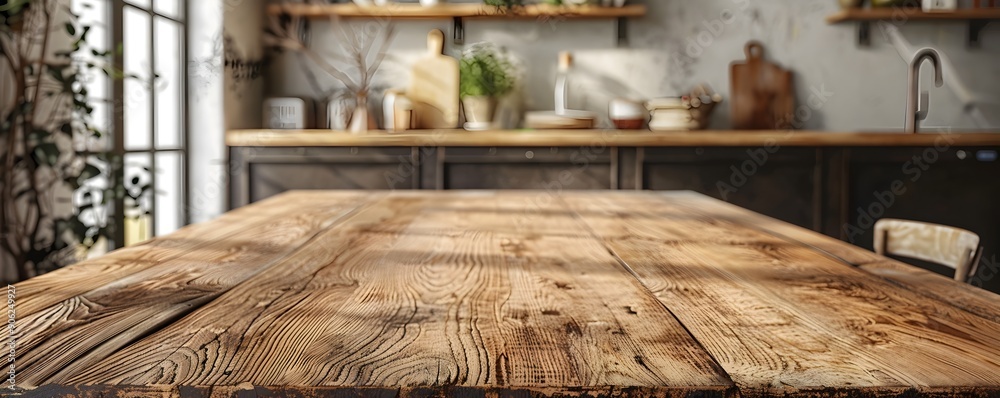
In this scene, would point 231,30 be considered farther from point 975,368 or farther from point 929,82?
point 975,368

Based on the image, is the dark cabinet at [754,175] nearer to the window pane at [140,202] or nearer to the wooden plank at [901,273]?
the window pane at [140,202]

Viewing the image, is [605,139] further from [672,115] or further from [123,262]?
[123,262]

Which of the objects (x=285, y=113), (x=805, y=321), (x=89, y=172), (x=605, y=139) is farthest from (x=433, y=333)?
(x=285, y=113)

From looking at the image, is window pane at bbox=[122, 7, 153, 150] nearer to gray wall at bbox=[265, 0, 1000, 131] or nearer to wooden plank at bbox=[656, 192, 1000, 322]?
gray wall at bbox=[265, 0, 1000, 131]

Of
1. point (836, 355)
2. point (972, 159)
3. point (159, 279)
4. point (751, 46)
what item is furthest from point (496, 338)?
point (751, 46)

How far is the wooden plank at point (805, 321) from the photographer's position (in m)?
0.67

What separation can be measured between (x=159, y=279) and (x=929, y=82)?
423 cm

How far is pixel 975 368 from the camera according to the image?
69 centimetres

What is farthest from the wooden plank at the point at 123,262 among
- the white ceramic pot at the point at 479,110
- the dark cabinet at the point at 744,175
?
Answer: the white ceramic pot at the point at 479,110

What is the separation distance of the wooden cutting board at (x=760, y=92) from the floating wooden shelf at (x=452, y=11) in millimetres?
597

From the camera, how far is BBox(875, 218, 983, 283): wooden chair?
58.9 inches

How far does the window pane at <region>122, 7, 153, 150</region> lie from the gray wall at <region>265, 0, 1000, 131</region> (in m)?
1.10

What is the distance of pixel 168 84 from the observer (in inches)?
147

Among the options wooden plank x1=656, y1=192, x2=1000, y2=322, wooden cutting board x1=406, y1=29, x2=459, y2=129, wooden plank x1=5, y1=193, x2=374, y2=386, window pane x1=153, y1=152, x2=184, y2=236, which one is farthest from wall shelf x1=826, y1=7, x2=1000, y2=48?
wooden plank x1=5, y1=193, x2=374, y2=386
